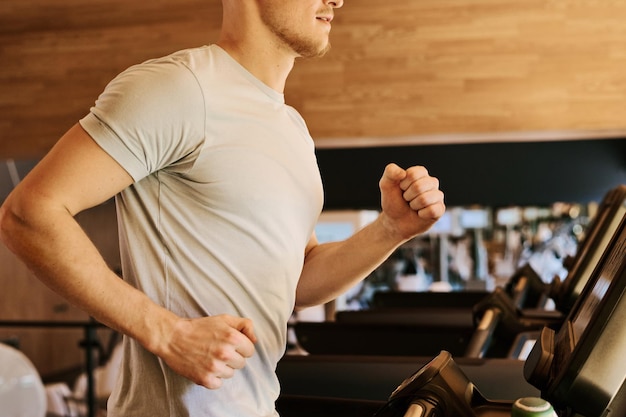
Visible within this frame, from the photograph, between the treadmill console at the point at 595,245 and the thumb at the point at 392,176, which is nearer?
the thumb at the point at 392,176

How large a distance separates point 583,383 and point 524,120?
3399 millimetres

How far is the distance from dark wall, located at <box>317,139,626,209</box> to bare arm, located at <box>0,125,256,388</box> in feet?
12.2

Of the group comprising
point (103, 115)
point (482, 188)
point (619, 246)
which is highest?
point (103, 115)

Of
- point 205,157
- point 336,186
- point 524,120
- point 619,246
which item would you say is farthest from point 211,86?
point 336,186

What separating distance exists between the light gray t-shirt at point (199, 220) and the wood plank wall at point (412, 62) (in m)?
3.05

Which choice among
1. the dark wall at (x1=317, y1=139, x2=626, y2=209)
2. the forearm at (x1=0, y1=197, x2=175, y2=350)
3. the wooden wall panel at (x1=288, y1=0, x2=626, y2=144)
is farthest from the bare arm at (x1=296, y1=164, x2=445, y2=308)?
the dark wall at (x1=317, y1=139, x2=626, y2=209)

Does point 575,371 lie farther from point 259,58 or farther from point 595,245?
point 595,245

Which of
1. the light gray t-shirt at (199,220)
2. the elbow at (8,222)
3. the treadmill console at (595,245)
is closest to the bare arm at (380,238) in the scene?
the light gray t-shirt at (199,220)

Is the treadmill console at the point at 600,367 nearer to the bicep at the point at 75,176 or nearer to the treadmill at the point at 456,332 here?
the bicep at the point at 75,176

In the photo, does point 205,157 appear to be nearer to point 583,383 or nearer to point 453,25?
point 583,383

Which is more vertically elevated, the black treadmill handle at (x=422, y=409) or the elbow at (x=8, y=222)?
the elbow at (x=8, y=222)

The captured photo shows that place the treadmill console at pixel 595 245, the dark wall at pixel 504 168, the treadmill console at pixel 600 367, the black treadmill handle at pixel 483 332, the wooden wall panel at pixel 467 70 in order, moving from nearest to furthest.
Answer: the treadmill console at pixel 600 367 < the treadmill console at pixel 595 245 < the black treadmill handle at pixel 483 332 < the wooden wall panel at pixel 467 70 < the dark wall at pixel 504 168

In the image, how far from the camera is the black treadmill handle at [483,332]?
233cm

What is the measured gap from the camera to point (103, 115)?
1.06 metres
